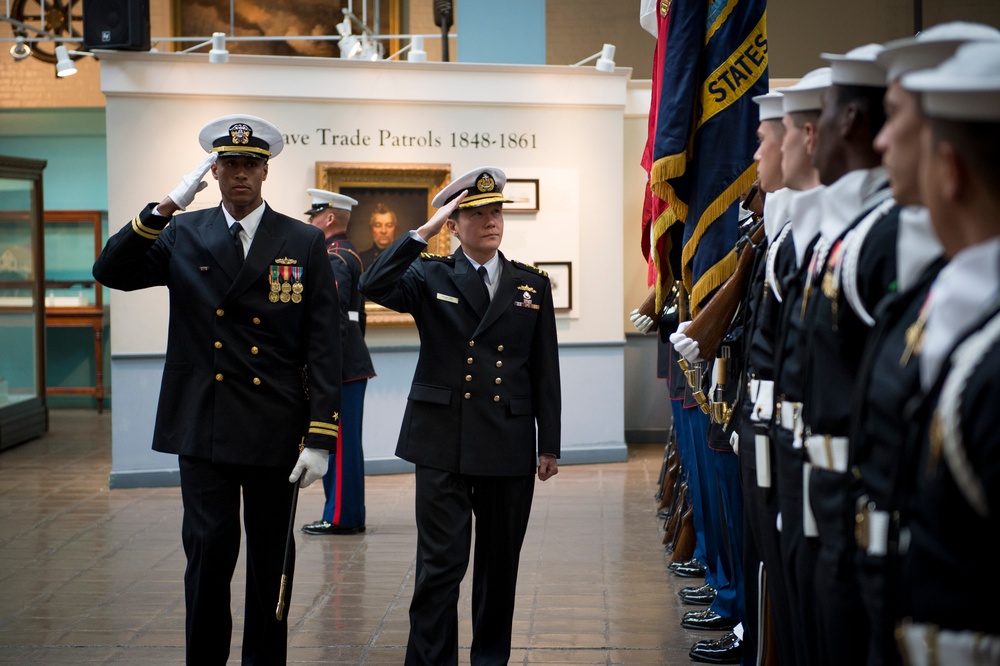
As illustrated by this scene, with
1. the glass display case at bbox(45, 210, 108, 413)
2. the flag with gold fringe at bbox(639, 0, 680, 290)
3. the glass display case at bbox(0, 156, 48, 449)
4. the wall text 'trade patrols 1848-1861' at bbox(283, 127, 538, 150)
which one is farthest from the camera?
the glass display case at bbox(45, 210, 108, 413)

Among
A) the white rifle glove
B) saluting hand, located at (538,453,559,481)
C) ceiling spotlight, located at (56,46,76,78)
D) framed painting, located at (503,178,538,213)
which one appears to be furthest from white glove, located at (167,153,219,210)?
ceiling spotlight, located at (56,46,76,78)

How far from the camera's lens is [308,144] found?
27.7 feet

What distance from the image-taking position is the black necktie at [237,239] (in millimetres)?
3742

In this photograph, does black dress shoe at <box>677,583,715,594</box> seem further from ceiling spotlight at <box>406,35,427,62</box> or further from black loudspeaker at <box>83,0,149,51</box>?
black loudspeaker at <box>83,0,149,51</box>

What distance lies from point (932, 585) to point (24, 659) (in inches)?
149

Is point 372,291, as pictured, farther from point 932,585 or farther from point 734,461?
point 932,585

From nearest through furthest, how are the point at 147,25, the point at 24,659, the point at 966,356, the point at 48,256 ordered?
the point at 966,356
the point at 24,659
the point at 147,25
the point at 48,256

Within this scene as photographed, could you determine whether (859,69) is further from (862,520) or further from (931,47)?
(862,520)

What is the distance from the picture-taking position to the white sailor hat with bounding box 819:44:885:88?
242 centimetres

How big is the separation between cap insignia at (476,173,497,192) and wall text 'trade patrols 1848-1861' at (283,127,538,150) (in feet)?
15.4

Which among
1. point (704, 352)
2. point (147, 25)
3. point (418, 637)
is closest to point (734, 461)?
point (704, 352)

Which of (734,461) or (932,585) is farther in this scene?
(734,461)

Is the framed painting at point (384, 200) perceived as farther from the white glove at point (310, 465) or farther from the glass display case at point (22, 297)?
the white glove at point (310, 465)

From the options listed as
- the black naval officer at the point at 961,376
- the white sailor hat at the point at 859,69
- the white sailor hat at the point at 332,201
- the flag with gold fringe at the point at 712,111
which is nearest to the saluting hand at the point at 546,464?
the flag with gold fringe at the point at 712,111
